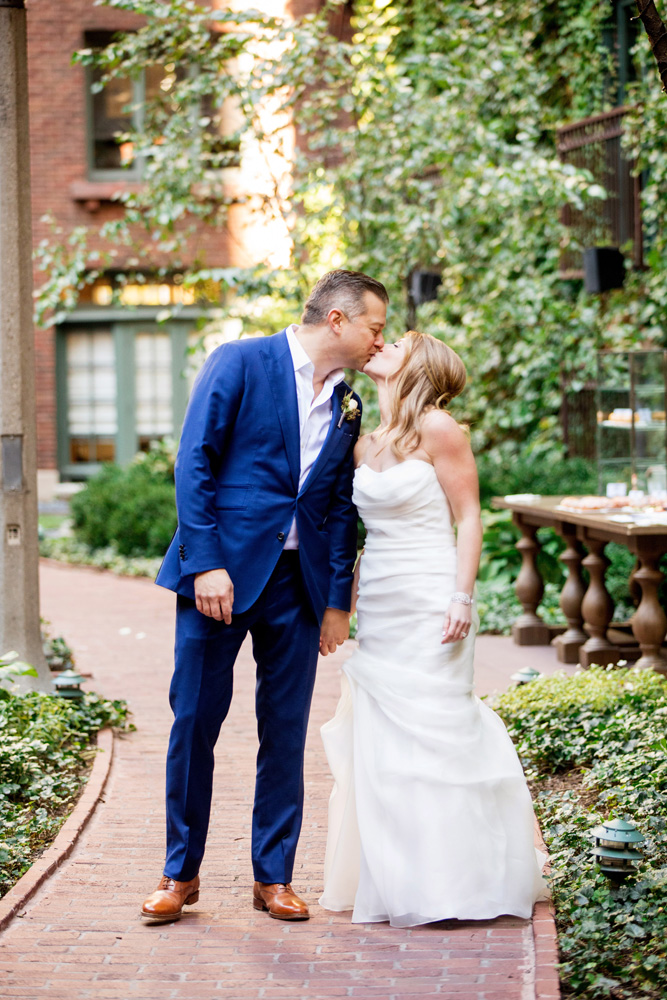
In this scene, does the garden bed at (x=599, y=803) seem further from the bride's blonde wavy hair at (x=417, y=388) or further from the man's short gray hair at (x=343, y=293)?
the man's short gray hair at (x=343, y=293)

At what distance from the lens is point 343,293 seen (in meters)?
3.86

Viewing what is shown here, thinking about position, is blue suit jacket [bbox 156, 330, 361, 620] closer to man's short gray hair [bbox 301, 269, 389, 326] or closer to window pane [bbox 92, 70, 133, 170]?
man's short gray hair [bbox 301, 269, 389, 326]

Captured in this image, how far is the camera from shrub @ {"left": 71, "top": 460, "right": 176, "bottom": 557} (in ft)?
44.5

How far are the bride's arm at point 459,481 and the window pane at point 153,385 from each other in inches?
595

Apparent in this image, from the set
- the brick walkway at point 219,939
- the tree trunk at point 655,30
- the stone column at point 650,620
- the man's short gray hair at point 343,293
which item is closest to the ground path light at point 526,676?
the stone column at point 650,620

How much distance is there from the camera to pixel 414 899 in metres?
3.81

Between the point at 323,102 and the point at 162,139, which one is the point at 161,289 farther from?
the point at 323,102

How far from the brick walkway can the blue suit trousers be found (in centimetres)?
23

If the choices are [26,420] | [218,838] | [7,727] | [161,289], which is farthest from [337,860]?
[161,289]

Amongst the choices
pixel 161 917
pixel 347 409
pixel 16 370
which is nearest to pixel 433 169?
pixel 16 370

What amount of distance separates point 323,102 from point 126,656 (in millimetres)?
5612

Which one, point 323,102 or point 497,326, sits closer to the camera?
point 323,102

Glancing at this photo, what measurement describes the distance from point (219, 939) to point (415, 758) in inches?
32.6

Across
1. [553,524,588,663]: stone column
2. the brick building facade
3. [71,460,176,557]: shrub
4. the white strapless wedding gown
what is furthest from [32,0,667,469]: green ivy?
the white strapless wedding gown
